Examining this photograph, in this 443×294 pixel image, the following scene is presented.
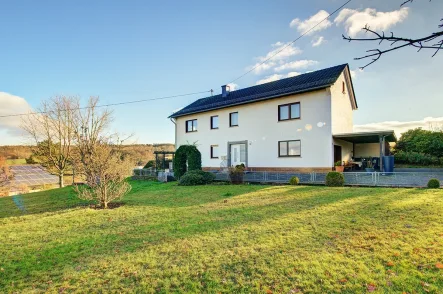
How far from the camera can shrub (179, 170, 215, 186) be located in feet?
48.3

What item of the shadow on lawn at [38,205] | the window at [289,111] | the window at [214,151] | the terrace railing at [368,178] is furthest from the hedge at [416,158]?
the shadow on lawn at [38,205]

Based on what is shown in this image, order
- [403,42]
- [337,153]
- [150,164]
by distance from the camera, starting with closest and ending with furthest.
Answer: [403,42] → [337,153] → [150,164]

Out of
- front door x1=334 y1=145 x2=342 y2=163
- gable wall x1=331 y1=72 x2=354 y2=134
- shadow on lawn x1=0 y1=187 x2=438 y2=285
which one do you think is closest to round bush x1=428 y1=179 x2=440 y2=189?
shadow on lawn x1=0 y1=187 x2=438 y2=285

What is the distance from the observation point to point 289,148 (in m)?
16.3

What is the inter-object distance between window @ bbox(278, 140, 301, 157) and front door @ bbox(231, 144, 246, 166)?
303cm

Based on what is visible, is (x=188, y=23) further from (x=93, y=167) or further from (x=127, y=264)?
(x=127, y=264)

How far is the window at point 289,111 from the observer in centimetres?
1605

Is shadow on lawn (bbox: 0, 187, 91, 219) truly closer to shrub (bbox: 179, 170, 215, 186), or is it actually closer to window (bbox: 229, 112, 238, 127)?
shrub (bbox: 179, 170, 215, 186)

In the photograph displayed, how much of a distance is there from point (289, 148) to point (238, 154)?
4.23m

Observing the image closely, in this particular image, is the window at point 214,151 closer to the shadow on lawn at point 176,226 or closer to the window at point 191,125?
the window at point 191,125

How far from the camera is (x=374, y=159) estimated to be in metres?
17.8

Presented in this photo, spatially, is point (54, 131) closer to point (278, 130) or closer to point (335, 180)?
point (278, 130)

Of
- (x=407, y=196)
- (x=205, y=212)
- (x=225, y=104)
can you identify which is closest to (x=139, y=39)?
(x=225, y=104)

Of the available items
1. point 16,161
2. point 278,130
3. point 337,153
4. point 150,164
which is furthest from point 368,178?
point 16,161
